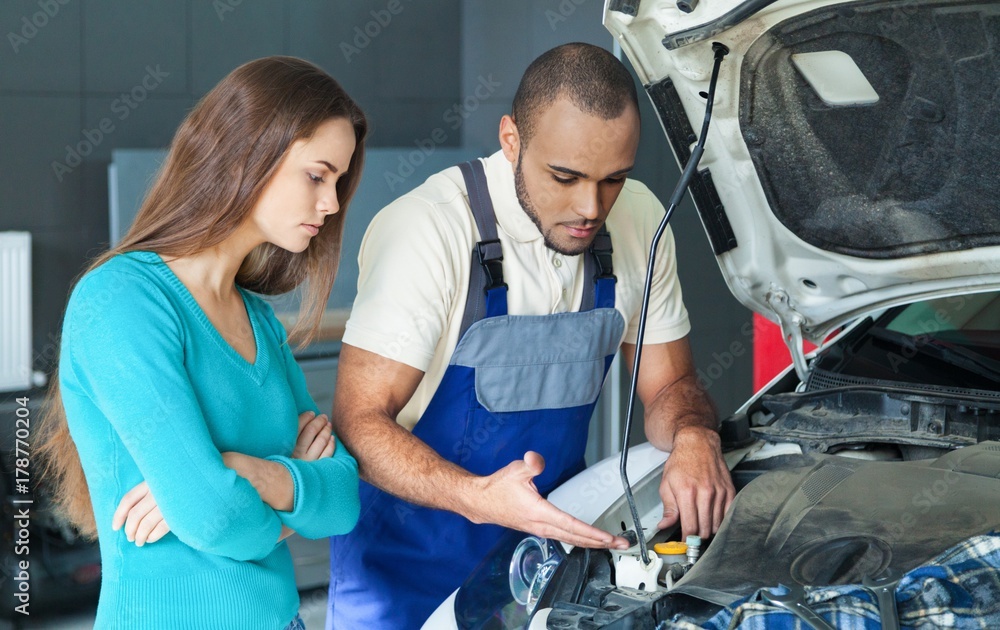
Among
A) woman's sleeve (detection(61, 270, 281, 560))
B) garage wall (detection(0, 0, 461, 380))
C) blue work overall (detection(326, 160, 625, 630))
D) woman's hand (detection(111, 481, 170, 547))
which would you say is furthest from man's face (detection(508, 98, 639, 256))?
garage wall (detection(0, 0, 461, 380))

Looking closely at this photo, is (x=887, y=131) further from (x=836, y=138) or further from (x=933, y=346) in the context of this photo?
(x=933, y=346)

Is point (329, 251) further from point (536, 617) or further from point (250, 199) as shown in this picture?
point (536, 617)

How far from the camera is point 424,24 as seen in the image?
3.95 meters

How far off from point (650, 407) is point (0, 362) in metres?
2.13

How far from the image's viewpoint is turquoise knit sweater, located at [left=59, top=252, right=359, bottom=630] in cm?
116

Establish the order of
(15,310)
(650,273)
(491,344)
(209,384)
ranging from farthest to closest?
1. (15,310)
2. (491,344)
3. (650,273)
4. (209,384)

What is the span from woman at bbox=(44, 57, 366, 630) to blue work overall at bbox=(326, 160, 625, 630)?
282 millimetres

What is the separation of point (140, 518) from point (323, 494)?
0.83 feet

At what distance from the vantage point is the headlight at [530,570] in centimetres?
137

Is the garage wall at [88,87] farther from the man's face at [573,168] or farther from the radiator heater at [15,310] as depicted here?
the man's face at [573,168]

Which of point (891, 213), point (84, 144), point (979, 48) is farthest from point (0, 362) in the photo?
point (979, 48)
